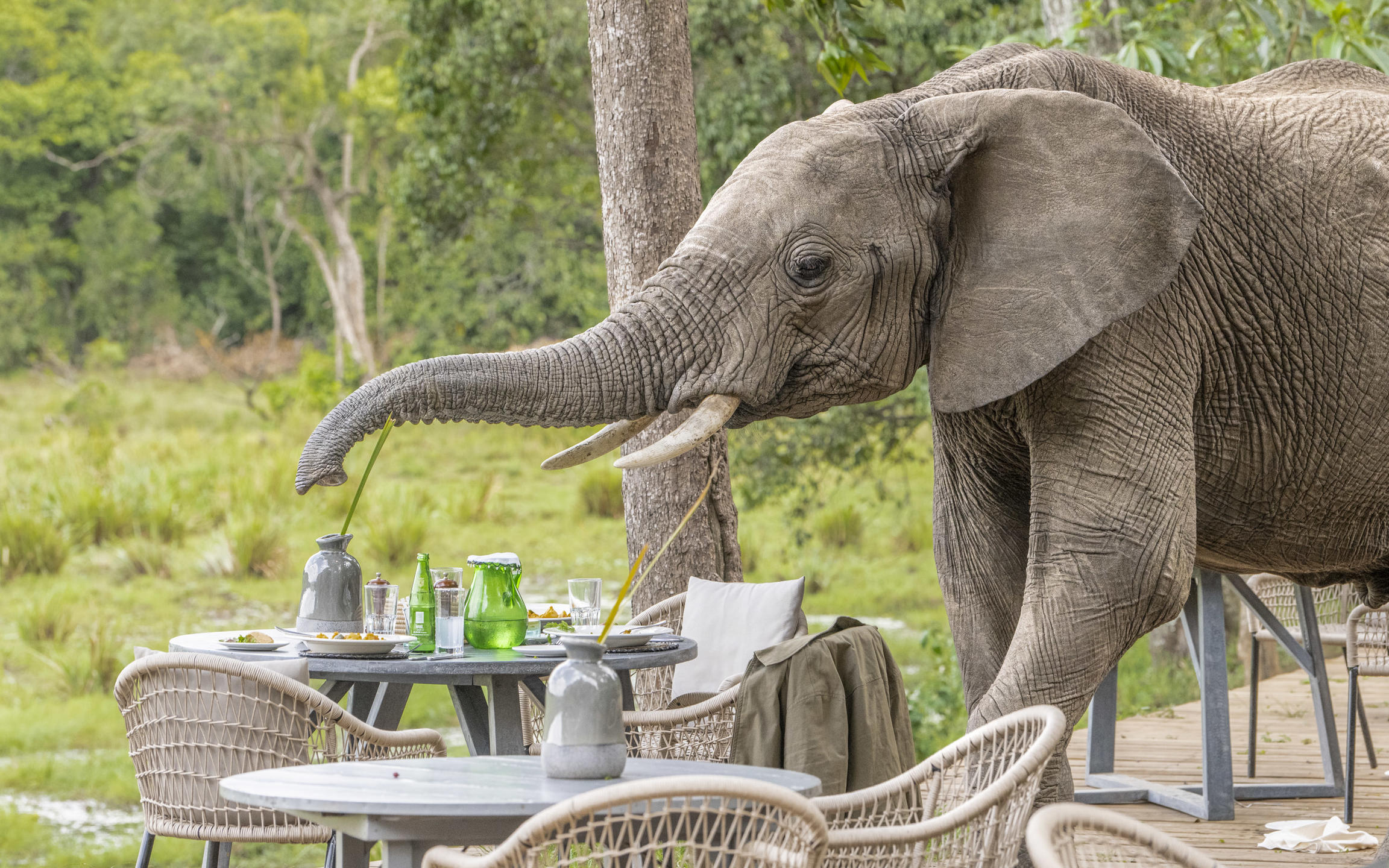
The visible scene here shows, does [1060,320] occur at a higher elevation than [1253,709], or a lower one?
higher

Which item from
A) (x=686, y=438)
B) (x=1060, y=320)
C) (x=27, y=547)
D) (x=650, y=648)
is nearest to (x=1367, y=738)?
(x=650, y=648)

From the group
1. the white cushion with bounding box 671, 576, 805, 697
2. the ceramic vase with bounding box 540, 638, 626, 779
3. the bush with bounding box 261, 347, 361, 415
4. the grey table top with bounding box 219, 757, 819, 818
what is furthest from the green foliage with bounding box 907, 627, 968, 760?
the bush with bounding box 261, 347, 361, 415

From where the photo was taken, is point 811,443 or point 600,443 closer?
point 600,443

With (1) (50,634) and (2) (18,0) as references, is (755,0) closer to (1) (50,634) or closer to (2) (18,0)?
(1) (50,634)

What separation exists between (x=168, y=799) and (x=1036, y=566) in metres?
1.87

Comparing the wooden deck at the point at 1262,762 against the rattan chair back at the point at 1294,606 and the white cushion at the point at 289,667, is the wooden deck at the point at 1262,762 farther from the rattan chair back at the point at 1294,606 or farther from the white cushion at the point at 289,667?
the white cushion at the point at 289,667

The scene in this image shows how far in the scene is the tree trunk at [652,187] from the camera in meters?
4.84

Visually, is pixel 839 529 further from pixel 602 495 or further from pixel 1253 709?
pixel 1253 709

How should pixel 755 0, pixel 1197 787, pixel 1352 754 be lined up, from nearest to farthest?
pixel 1352 754, pixel 1197 787, pixel 755 0

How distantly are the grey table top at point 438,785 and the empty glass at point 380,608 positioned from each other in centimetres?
119

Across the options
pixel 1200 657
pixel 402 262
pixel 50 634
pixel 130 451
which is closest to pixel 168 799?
pixel 1200 657

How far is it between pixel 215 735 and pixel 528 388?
1018mm

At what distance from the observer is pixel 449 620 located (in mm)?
3625

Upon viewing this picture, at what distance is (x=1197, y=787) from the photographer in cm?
480
